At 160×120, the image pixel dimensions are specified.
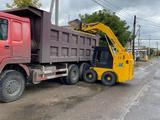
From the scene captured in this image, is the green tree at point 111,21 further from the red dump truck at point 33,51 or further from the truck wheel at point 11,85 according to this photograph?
the truck wheel at point 11,85

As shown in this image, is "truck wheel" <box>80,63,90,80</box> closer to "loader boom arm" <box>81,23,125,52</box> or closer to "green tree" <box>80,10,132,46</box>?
"loader boom arm" <box>81,23,125,52</box>

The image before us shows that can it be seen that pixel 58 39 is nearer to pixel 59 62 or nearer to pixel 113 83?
pixel 59 62

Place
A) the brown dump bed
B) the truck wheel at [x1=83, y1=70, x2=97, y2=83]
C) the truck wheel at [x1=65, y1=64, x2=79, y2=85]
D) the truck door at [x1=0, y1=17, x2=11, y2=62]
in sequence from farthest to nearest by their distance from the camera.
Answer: the truck wheel at [x1=83, y1=70, x2=97, y2=83], the truck wheel at [x1=65, y1=64, x2=79, y2=85], the brown dump bed, the truck door at [x1=0, y1=17, x2=11, y2=62]

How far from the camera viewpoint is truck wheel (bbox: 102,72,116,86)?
468 inches

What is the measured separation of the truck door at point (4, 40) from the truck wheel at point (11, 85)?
605 millimetres

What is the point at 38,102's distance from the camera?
7.48 metres

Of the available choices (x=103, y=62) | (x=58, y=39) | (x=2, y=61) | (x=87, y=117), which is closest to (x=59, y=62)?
(x=58, y=39)

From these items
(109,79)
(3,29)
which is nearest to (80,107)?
(3,29)

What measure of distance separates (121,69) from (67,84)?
9.29 ft

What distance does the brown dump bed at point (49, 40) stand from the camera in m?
8.81

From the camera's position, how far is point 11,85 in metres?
7.54

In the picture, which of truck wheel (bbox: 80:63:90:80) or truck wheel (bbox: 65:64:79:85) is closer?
truck wheel (bbox: 65:64:79:85)

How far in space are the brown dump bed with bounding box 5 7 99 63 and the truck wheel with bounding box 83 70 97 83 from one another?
3.67ft

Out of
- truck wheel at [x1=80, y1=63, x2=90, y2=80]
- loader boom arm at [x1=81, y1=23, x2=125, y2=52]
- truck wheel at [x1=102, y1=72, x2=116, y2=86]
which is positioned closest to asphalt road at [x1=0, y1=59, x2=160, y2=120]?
truck wheel at [x1=102, y1=72, x2=116, y2=86]
